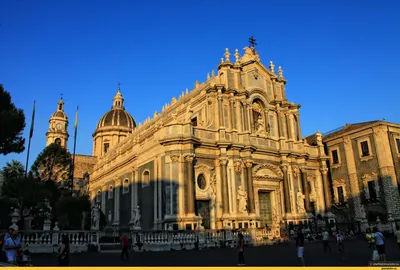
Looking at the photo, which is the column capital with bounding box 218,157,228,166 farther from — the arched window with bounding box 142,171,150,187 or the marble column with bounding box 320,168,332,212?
the marble column with bounding box 320,168,332,212

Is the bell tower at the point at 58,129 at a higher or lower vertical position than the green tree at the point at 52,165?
higher

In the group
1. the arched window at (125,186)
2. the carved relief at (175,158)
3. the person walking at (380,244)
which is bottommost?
the person walking at (380,244)

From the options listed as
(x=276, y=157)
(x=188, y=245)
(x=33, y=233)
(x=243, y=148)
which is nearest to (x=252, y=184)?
(x=243, y=148)

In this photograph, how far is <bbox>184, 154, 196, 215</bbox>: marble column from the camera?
25.9m

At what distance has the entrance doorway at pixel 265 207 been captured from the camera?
3188 cm

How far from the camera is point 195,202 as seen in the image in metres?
27.5

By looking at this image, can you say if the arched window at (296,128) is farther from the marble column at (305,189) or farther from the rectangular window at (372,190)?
the rectangular window at (372,190)

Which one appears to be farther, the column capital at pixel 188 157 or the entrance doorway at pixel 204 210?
the entrance doorway at pixel 204 210

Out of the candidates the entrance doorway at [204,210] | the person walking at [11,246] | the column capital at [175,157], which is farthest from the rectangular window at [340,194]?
the person walking at [11,246]

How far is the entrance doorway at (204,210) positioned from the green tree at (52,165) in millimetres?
22989

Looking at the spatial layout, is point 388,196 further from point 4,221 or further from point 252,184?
point 4,221

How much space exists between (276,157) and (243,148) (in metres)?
5.47

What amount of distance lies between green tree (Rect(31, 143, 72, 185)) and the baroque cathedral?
6.77m

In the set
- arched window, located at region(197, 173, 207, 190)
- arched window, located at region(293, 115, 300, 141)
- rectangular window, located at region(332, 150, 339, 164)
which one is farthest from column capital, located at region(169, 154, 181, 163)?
rectangular window, located at region(332, 150, 339, 164)
